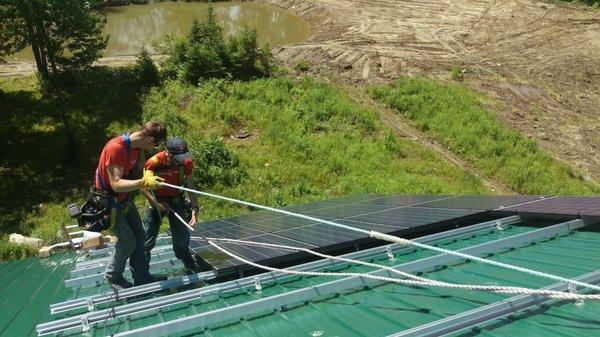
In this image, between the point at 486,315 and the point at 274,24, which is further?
the point at 274,24

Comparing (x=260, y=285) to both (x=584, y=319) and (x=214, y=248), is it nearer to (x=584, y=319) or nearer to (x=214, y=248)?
(x=214, y=248)

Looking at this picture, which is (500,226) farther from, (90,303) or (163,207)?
(90,303)

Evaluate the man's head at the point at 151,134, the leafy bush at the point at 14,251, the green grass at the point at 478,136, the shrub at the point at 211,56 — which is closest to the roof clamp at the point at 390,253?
the man's head at the point at 151,134

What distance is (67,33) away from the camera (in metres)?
17.8

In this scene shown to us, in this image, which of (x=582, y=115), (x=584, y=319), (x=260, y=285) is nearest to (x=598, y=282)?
(x=584, y=319)

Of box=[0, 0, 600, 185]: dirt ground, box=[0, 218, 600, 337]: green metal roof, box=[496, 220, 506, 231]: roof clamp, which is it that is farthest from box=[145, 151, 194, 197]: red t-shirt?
box=[0, 0, 600, 185]: dirt ground

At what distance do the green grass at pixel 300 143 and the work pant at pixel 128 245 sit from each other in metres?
8.17

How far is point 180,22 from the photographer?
34.9 meters

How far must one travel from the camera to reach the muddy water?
1176 inches

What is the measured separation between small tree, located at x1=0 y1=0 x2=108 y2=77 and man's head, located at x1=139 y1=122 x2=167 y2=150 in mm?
12903

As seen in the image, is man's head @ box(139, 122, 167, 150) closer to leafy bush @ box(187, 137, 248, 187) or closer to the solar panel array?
the solar panel array

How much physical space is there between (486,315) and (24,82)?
21445mm

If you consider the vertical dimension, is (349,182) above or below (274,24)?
below

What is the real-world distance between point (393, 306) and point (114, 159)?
2902 mm
